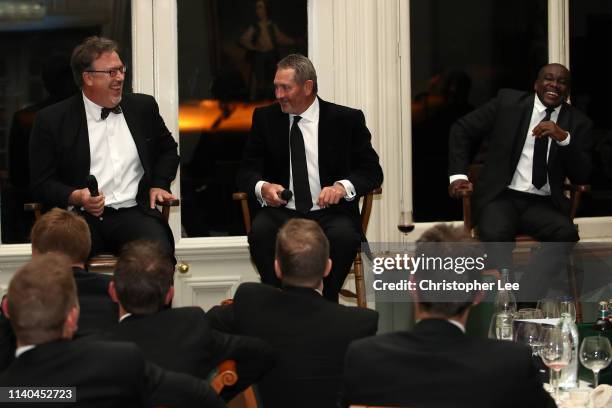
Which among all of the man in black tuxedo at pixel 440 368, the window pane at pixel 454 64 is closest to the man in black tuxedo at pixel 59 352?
the man in black tuxedo at pixel 440 368

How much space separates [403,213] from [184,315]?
298 centimetres

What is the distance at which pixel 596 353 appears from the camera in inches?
112

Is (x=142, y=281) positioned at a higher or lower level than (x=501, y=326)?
higher

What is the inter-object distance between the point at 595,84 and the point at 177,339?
390 centimetres

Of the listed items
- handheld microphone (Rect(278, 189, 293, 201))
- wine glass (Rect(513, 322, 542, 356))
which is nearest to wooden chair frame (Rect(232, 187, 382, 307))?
handheld microphone (Rect(278, 189, 293, 201))

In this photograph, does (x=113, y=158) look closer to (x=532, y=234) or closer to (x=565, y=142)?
(x=532, y=234)

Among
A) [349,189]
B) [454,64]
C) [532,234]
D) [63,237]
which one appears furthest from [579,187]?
[63,237]

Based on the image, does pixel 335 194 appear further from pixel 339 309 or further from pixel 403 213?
pixel 339 309

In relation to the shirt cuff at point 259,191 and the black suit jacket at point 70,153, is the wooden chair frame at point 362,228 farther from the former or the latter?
the black suit jacket at point 70,153

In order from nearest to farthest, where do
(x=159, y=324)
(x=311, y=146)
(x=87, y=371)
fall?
(x=87, y=371) < (x=159, y=324) < (x=311, y=146)

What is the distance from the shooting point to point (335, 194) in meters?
4.35

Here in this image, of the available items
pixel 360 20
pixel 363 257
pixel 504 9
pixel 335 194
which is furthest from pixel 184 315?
pixel 504 9

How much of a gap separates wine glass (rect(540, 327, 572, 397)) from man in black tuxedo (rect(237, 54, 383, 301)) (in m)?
1.67

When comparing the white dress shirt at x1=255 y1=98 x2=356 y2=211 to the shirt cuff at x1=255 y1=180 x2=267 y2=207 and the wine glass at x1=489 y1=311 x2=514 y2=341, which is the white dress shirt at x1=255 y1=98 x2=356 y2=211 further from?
the wine glass at x1=489 y1=311 x2=514 y2=341
